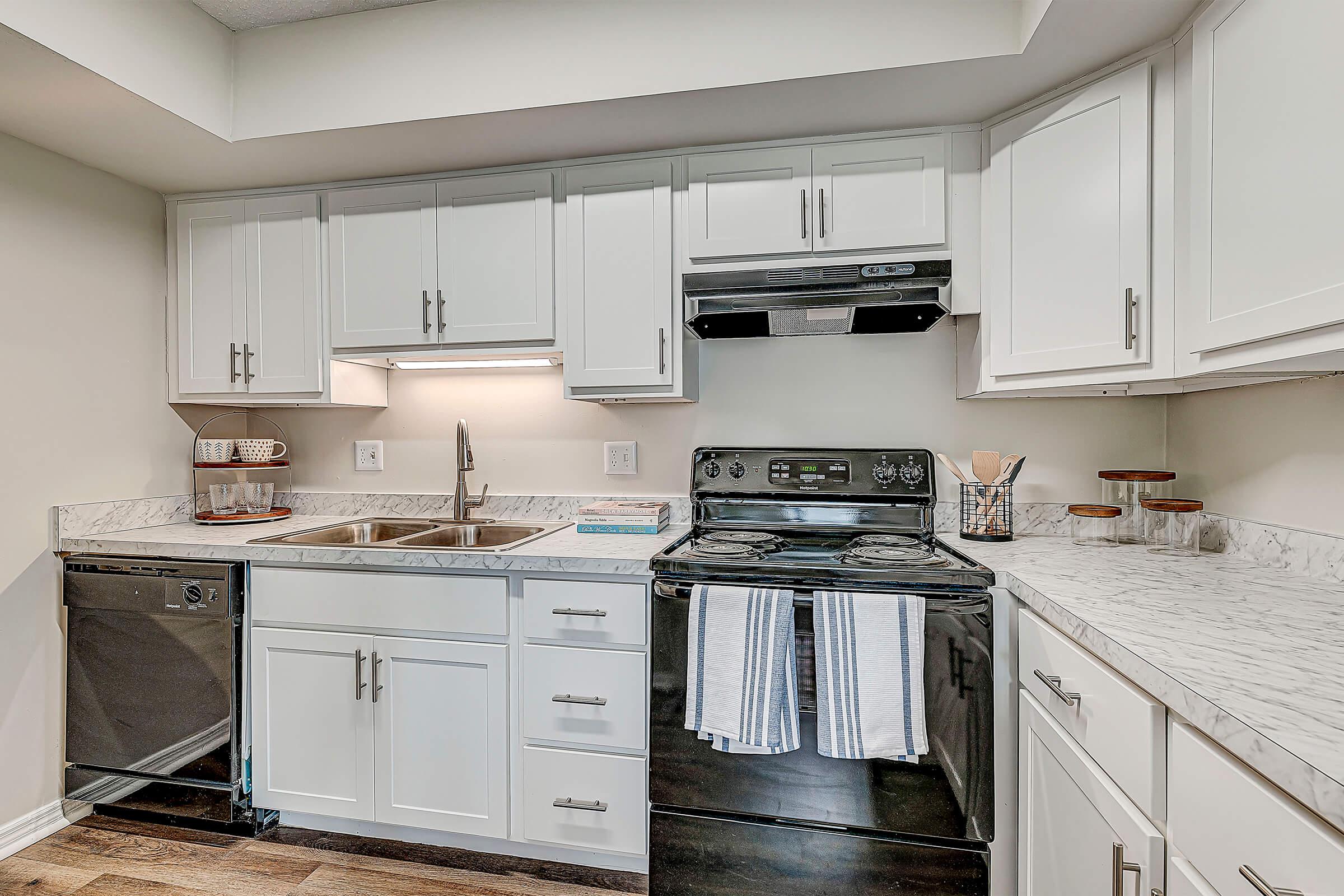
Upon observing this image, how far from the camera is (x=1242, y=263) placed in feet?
4.11

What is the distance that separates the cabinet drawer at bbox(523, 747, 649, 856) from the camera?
68.7 inches

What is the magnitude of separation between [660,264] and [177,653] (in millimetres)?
1825

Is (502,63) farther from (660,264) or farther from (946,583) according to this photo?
(946,583)

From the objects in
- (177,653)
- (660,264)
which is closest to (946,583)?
(660,264)

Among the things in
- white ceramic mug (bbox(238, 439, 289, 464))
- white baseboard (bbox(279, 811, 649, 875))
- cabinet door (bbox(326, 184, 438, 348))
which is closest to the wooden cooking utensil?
white baseboard (bbox(279, 811, 649, 875))

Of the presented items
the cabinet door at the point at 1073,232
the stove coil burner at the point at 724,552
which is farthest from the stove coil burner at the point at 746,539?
the cabinet door at the point at 1073,232

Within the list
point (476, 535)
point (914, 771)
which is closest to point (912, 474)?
point (914, 771)

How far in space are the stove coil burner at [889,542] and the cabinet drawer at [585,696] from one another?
0.71 meters

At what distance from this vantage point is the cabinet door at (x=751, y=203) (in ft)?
6.48

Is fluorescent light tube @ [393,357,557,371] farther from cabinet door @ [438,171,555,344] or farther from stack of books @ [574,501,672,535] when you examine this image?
stack of books @ [574,501,672,535]

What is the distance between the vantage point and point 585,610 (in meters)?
1.78

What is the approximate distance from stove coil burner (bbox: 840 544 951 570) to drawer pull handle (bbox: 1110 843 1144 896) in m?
0.65

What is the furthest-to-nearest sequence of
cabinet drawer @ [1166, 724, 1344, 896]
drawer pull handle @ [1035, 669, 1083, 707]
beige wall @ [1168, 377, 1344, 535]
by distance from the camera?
beige wall @ [1168, 377, 1344, 535] < drawer pull handle @ [1035, 669, 1083, 707] < cabinet drawer @ [1166, 724, 1344, 896]

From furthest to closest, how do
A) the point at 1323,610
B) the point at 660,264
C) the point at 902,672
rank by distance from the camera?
1. the point at 660,264
2. the point at 902,672
3. the point at 1323,610
